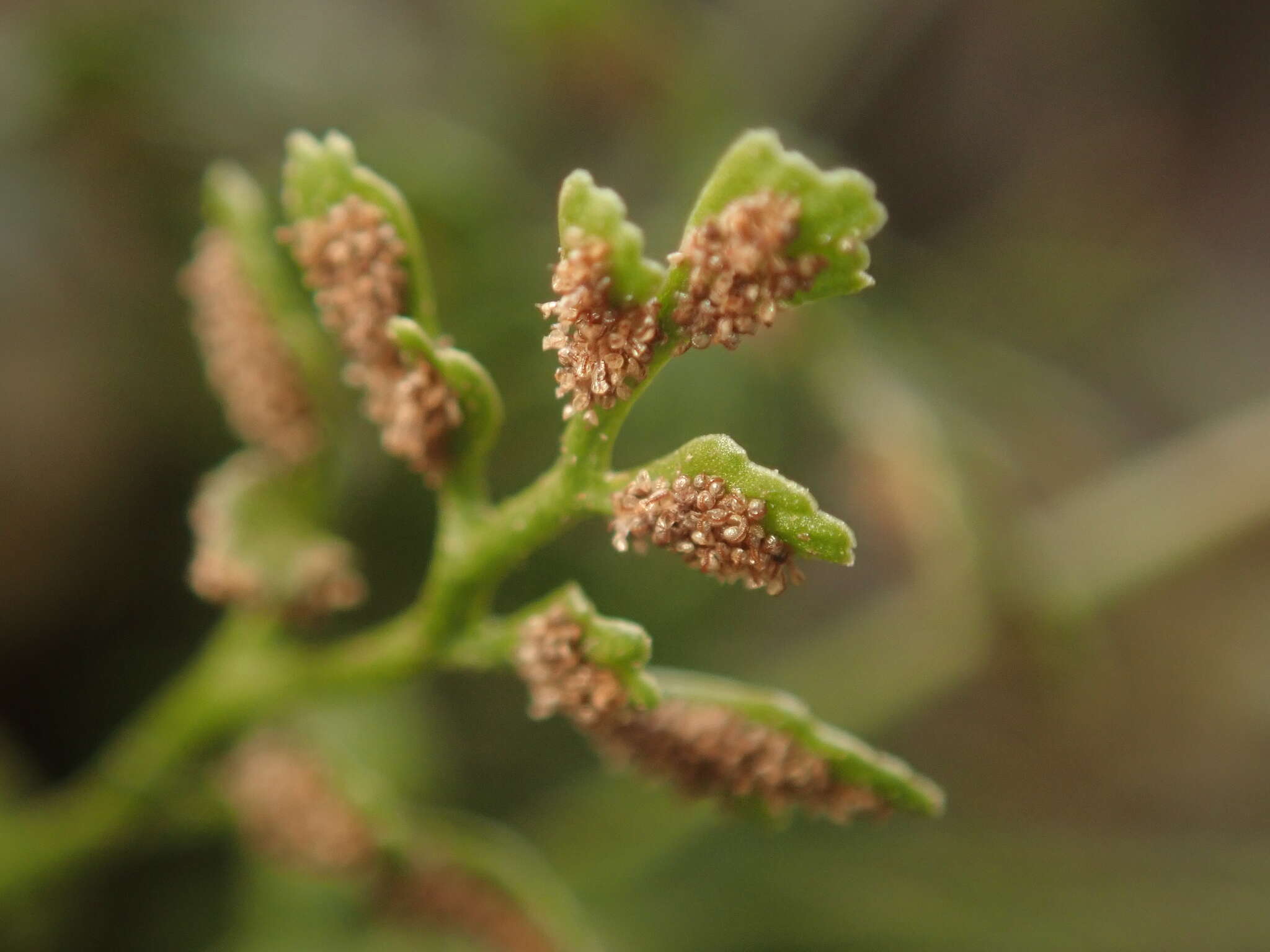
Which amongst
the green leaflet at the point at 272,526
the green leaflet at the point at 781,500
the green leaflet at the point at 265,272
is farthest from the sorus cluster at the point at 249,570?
the green leaflet at the point at 781,500

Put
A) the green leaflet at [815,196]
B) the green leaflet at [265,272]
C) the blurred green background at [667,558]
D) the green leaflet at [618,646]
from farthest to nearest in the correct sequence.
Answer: the blurred green background at [667,558] → the green leaflet at [265,272] → the green leaflet at [618,646] → the green leaflet at [815,196]

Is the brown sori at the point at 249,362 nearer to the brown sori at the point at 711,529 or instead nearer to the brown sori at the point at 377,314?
the brown sori at the point at 377,314

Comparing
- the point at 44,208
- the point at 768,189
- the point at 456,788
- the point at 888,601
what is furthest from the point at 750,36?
the point at 768,189

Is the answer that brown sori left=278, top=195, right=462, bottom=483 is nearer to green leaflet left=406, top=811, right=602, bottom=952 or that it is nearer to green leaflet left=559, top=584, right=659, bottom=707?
green leaflet left=559, top=584, right=659, bottom=707

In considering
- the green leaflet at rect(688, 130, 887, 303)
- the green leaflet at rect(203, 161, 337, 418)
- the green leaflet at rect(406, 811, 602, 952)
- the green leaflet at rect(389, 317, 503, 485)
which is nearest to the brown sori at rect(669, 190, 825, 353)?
the green leaflet at rect(688, 130, 887, 303)

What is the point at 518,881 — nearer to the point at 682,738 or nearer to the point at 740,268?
the point at 682,738

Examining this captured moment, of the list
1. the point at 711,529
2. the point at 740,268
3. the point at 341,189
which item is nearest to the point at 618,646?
the point at 711,529
